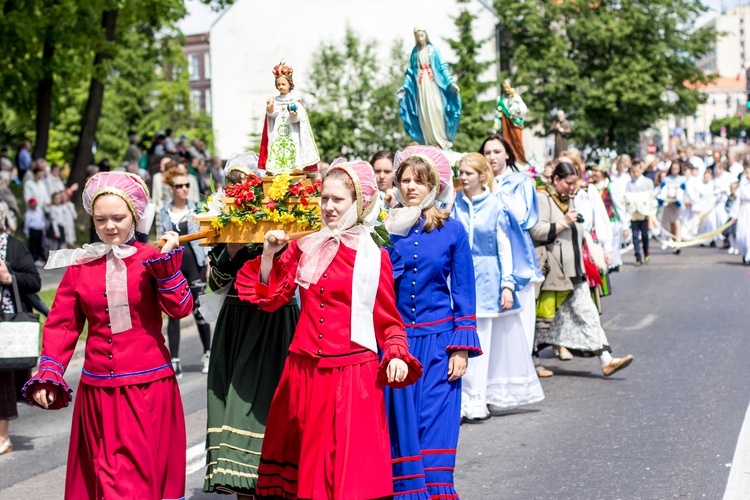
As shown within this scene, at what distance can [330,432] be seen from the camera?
17.6 feet

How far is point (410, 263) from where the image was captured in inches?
252

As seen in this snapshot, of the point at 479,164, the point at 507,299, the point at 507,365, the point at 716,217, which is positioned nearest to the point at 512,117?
the point at 507,365

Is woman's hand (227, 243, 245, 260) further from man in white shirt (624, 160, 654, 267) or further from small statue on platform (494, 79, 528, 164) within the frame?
man in white shirt (624, 160, 654, 267)

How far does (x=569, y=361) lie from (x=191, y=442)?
4.66 meters

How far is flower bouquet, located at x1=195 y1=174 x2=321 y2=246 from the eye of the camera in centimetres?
627

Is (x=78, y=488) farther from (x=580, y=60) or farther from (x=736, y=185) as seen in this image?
(x=580, y=60)

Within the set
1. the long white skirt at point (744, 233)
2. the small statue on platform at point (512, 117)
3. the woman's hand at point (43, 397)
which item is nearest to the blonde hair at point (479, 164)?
the woman's hand at point (43, 397)

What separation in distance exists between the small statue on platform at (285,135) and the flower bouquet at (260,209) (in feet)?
1.69

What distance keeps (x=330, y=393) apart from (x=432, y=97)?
6.99 meters

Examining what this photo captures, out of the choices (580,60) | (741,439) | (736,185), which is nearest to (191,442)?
(741,439)

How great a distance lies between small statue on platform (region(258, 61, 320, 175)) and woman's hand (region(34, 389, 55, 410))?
6.54 feet

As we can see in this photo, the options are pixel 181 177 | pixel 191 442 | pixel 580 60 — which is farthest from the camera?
pixel 580 60

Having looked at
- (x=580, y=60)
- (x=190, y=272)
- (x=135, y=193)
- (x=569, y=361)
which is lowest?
(x=569, y=361)

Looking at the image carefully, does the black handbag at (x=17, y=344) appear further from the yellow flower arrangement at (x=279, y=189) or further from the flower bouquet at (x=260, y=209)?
the yellow flower arrangement at (x=279, y=189)
